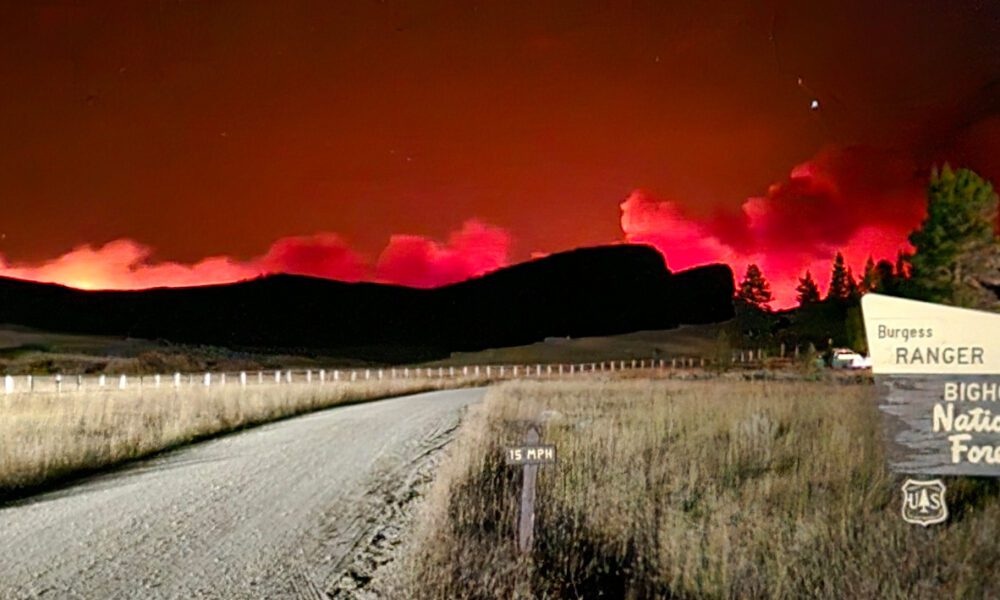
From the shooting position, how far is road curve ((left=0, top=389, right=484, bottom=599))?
346 inches

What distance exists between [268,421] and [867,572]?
1839 centimetres

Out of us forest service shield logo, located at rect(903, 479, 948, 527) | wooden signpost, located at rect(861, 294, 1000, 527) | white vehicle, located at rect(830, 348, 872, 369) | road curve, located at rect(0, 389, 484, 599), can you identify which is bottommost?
road curve, located at rect(0, 389, 484, 599)

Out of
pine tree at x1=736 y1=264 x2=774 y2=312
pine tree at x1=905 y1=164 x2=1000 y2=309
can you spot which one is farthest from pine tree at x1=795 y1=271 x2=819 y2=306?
pine tree at x1=905 y1=164 x2=1000 y2=309

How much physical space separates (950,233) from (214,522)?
2398cm

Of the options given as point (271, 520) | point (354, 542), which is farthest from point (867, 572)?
point (271, 520)

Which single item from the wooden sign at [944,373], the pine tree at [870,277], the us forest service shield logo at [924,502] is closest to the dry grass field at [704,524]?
the us forest service shield logo at [924,502]

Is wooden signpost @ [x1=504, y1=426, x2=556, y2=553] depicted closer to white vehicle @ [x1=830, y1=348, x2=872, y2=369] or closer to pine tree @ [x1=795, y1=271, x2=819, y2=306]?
white vehicle @ [x1=830, y1=348, x2=872, y2=369]

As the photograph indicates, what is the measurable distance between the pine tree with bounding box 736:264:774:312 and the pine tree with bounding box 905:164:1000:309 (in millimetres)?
61036

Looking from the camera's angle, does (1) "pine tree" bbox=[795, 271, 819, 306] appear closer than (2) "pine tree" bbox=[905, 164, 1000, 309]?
No

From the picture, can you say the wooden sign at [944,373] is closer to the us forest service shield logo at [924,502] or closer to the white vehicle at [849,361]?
the us forest service shield logo at [924,502]

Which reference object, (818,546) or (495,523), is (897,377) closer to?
(818,546)

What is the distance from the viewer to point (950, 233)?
29297mm

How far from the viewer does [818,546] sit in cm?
966

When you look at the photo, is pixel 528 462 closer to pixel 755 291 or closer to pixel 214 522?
pixel 214 522
